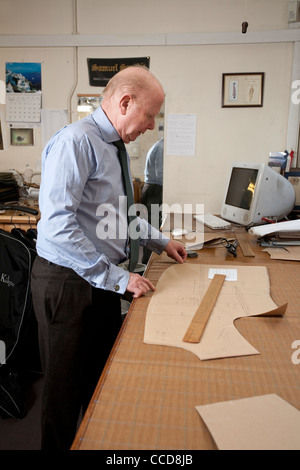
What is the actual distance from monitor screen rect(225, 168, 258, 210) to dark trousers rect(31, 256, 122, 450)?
4.46ft

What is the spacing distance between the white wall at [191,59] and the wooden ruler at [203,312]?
1.70 metres

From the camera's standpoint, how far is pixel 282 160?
2650 millimetres

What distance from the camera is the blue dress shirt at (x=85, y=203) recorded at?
1.13m

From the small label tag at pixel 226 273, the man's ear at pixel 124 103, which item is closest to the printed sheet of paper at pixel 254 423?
the small label tag at pixel 226 273

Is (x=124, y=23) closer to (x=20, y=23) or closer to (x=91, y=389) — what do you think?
(x=20, y=23)

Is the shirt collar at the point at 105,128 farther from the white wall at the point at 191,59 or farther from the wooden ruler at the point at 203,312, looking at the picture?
the white wall at the point at 191,59

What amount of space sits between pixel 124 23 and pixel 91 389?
2.59 m

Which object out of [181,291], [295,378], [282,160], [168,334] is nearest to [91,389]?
[181,291]

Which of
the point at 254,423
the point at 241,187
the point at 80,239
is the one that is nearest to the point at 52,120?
the point at 241,187

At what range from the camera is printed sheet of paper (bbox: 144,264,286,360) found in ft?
3.03

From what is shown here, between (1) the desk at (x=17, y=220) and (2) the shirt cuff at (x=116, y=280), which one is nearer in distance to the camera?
(2) the shirt cuff at (x=116, y=280)

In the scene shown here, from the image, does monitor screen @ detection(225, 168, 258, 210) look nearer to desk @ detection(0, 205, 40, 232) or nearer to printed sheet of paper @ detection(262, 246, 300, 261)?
printed sheet of paper @ detection(262, 246, 300, 261)
